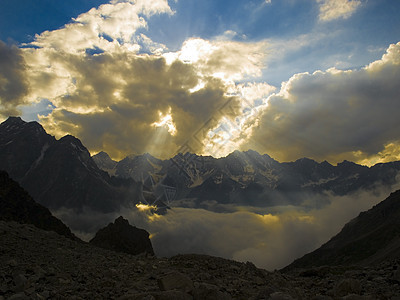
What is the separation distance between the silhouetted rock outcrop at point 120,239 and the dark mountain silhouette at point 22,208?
206 feet

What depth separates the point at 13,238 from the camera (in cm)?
2698

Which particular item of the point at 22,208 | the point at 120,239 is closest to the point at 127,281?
the point at 22,208

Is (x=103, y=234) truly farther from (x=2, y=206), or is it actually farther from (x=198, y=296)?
(x=198, y=296)

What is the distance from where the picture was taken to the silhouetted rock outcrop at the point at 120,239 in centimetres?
15962

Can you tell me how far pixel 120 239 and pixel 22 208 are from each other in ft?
260

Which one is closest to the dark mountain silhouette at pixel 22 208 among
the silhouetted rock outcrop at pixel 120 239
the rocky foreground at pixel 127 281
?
the silhouetted rock outcrop at pixel 120 239

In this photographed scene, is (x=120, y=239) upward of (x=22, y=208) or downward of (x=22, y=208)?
upward

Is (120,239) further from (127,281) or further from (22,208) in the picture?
(127,281)

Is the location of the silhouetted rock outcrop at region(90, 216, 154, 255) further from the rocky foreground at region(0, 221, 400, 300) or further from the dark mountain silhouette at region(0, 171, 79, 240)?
the rocky foreground at region(0, 221, 400, 300)

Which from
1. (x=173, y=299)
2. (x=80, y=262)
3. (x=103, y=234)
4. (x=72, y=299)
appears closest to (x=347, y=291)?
(x=173, y=299)

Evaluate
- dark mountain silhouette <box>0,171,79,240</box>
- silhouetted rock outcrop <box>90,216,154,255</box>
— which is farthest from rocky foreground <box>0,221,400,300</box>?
silhouetted rock outcrop <box>90,216,154,255</box>

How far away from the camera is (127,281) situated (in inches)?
759

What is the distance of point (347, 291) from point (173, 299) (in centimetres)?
1004

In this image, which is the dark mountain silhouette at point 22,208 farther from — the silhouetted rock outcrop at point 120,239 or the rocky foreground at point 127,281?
the rocky foreground at point 127,281
